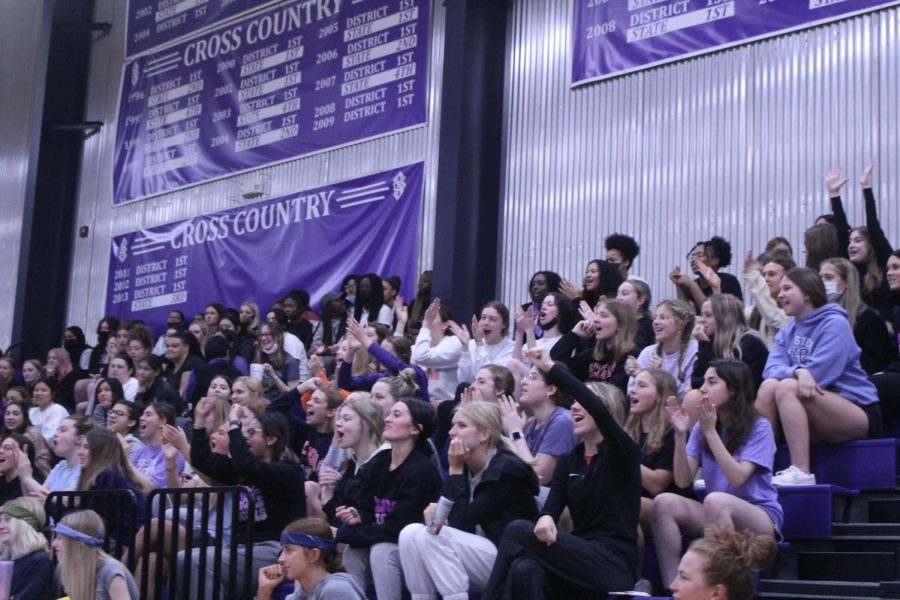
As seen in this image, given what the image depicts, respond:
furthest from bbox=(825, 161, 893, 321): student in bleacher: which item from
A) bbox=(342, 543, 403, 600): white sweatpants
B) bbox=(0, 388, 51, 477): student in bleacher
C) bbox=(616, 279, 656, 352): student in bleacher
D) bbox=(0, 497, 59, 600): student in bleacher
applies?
bbox=(0, 388, 51, 477): student in bleacher

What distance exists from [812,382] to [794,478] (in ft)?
1.52

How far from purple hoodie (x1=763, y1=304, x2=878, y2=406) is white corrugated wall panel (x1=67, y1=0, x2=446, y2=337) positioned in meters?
5.63

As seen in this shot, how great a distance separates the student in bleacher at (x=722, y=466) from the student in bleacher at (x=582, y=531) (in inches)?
8.0

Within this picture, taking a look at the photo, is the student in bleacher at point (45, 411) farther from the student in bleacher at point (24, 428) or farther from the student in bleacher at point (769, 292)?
the student in bleacher at point (769, 292)

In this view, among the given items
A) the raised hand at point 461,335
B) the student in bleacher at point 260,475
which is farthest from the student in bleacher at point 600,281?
the student in bleacher at point 260,475

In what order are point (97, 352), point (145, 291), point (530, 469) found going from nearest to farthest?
point (530, 469), point (97, 352), point (145, 291)

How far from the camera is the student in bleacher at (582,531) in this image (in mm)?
4777

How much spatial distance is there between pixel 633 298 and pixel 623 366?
2.58 ft

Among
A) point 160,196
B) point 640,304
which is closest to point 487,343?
point 640,304

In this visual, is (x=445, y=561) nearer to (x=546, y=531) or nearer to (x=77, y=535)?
(x=546, y=531)

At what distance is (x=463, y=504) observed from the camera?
18.3ft

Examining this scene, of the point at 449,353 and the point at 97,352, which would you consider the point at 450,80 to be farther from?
the point at 97,352

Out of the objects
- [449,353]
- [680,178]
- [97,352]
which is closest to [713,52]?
[680,178]

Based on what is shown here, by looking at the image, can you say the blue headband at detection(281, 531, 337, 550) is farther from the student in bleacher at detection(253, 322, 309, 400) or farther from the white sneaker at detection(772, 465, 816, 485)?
the student in bleacher at detection(253, 322, 309, 400)
